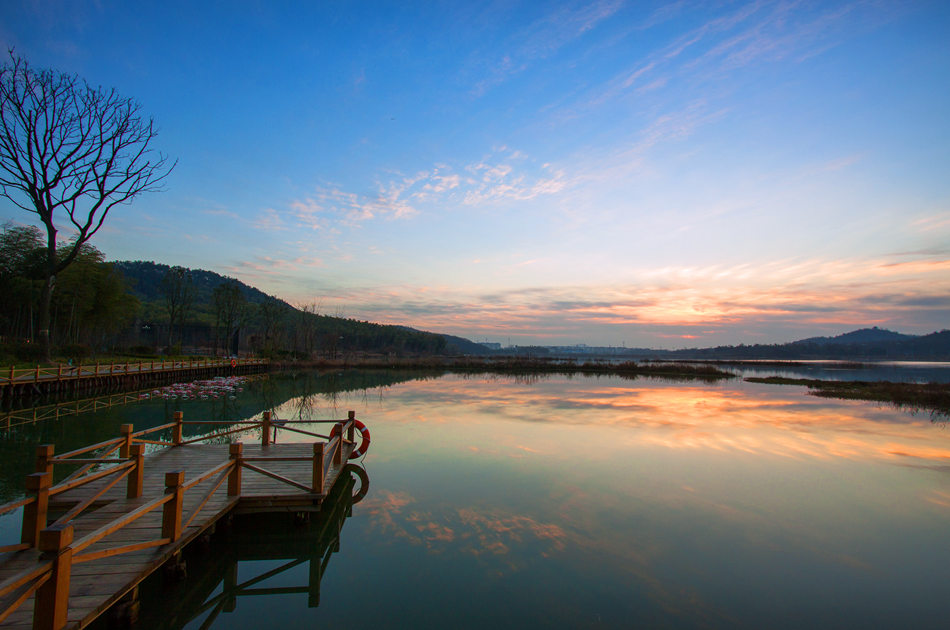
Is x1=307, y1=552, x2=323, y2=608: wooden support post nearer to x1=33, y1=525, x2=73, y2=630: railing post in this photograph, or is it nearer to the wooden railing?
x1=33, y1=525, x2=73, y2=630: railing post

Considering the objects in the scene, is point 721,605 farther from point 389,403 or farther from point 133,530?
point 389,403

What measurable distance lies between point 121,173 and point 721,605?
27.9 metres

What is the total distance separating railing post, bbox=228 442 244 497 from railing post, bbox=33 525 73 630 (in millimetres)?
3086


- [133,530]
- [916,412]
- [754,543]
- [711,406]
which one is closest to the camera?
[133,530]

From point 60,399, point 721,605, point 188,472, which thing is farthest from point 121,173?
point 721,605

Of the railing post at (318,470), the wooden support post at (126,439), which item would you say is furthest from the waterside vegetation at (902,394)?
the wooden support post at (126,439)

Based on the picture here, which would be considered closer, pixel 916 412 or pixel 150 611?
pixel 150 611

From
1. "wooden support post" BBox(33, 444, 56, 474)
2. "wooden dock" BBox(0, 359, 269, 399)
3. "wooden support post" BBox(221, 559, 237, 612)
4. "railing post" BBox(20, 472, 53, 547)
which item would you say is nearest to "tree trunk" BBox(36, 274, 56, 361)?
"wooden dock" BBox(0, 359, 269, 399)

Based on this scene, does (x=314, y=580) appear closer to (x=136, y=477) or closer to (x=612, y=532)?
(x=136, y=477)

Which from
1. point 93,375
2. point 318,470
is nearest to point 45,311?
point 93,375

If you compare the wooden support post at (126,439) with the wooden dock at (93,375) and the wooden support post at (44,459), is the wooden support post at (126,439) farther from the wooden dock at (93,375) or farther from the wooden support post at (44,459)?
the wooden dock at (93,375)

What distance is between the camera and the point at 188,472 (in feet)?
25.9

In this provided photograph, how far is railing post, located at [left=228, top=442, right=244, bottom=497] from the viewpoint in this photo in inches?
252

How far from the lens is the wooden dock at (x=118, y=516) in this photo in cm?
327
